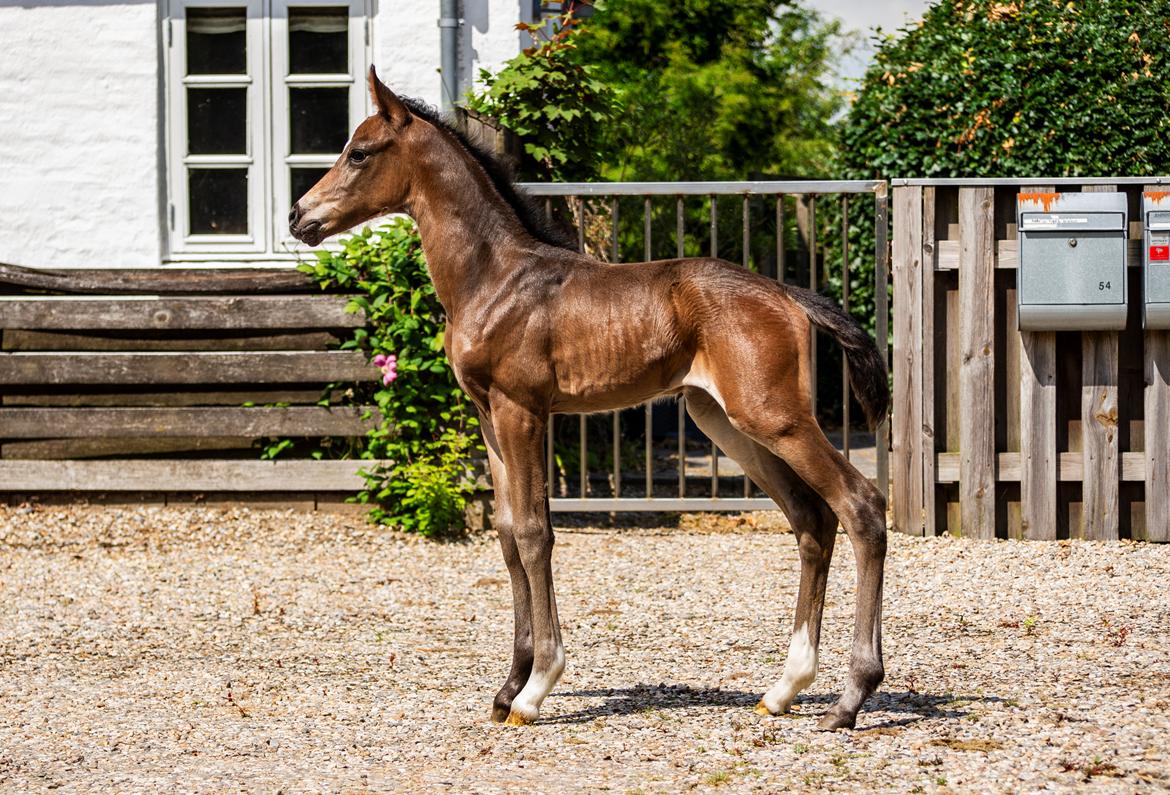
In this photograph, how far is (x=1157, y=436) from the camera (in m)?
8.34

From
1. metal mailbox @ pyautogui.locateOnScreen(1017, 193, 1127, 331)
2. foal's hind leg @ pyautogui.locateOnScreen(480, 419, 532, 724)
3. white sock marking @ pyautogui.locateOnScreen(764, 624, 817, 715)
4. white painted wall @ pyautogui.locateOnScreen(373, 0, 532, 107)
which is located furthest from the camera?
white painted wall @ pyautogui.locateOnScreen(373, 0, 532, 107)

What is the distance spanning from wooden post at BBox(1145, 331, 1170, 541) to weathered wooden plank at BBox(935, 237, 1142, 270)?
44cm

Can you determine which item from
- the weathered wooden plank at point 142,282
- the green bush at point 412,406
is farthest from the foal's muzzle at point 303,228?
the weathered wooden plank at point 142,282

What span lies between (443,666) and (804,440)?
209cm

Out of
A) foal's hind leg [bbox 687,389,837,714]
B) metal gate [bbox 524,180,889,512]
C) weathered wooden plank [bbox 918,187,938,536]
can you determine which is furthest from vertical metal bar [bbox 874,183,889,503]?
A: foal's hind leg [bbox 687,389,837,714]

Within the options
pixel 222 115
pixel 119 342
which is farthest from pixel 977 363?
pixel 222 115

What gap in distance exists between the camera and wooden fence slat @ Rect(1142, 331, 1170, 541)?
27.2 ft

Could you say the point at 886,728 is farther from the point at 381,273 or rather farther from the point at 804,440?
the point at 381,273

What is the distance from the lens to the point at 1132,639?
6.24m

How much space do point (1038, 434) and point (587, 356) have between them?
410cm

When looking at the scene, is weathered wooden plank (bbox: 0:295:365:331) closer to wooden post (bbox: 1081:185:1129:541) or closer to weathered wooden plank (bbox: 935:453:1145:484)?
weathered wooden plank (bbox: 935:453:1145:484)

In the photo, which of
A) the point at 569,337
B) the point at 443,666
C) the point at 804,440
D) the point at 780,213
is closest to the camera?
the point at 804,440

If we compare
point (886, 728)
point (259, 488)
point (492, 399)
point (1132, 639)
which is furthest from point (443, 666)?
point (259, 488)

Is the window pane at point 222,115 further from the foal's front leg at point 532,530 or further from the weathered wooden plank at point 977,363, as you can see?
the foal's front leg at point 532,530
